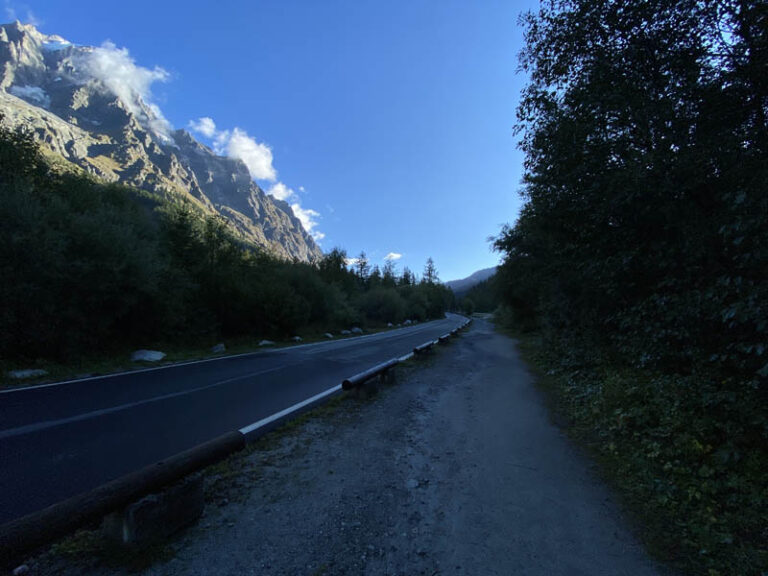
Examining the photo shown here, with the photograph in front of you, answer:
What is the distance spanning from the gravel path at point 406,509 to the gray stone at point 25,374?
7430mm

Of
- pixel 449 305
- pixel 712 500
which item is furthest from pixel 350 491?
pixel 449 305

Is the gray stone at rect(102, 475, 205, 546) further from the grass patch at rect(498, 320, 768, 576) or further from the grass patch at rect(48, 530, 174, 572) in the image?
the grass patch at rect(498, 320, 768, 576)

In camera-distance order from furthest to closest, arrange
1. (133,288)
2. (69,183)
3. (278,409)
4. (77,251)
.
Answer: (69,183) → (133,288) → (77,251) → (278,409)

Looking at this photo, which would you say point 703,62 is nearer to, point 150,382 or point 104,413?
point 104,413

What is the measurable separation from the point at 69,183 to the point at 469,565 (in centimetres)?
2114

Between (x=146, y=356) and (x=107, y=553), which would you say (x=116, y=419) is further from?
(x=146, y=356)

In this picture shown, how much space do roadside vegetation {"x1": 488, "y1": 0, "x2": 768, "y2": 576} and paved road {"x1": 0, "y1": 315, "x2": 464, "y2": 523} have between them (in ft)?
16.9

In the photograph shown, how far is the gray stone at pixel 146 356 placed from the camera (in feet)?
35.3

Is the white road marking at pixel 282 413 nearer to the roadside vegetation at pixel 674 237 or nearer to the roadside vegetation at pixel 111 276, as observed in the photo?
the roadside vegetation at pixel 674 237

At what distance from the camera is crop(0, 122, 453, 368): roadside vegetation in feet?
29.1

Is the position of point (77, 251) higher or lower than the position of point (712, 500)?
higher

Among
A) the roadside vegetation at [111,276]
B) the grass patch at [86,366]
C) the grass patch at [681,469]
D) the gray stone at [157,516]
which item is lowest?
the grass patch at [681,469]

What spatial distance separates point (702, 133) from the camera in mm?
4191

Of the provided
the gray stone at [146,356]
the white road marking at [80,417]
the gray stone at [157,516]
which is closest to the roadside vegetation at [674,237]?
the gray stone at [157,516]
